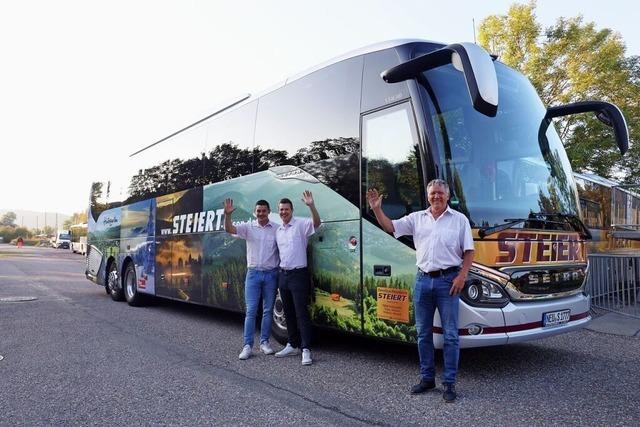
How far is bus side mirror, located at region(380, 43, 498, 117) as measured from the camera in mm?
3955

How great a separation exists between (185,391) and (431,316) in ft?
7.50

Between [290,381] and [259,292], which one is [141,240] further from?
[290,381]

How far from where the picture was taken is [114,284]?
12031mm

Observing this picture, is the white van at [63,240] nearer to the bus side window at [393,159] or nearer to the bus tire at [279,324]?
the bus tire at [279,324]

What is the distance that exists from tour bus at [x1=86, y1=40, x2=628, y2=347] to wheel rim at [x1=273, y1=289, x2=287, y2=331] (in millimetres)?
27

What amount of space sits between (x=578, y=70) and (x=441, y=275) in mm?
16357

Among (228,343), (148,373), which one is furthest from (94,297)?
(148,373)

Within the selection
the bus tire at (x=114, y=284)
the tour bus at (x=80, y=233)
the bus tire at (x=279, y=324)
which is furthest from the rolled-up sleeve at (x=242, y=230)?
the tour bus at (x=80, y=233)

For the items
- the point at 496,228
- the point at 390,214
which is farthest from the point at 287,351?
the point at 496,228

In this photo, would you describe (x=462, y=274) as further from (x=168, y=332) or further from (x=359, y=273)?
(x=168, y=332)

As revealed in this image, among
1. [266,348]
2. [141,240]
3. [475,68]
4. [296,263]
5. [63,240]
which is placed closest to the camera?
[475,68]

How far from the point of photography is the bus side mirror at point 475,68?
13.0ft

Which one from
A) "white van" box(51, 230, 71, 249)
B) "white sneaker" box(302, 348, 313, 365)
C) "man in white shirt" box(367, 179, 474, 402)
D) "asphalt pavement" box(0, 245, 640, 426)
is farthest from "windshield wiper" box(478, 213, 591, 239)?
"white van" box(51, 230, 71, 249)

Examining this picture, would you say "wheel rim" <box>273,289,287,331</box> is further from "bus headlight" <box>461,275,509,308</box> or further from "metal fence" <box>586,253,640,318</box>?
"metal fence" <box>586,253,640,318</box>
